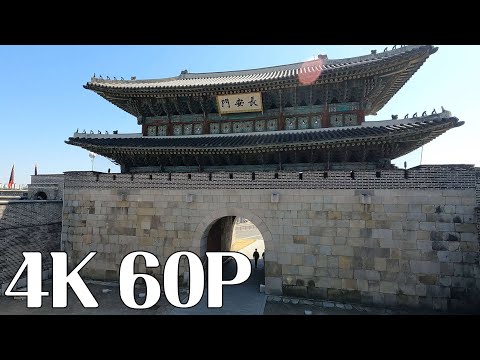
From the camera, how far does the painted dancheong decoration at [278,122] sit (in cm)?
956

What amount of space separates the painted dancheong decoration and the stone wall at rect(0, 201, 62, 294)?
3.33 m

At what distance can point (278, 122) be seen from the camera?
11.6 metres

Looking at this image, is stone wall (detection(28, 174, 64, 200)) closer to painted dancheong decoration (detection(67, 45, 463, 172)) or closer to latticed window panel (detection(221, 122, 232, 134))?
painted dancheong decoration (detection(67, 45, 463, 172))

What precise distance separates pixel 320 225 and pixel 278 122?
4.83m

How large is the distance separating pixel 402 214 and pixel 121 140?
12191 mm

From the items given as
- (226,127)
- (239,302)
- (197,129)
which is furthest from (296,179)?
(197,129)

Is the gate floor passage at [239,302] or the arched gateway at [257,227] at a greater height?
the arched gateway at [257,227]

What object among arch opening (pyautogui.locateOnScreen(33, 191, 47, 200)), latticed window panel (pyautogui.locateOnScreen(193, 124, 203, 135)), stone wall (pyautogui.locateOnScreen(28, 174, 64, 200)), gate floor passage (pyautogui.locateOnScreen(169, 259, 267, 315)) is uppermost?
latticed window panel (pyautogui.locateOnScreen(193, 124, 203, 135))

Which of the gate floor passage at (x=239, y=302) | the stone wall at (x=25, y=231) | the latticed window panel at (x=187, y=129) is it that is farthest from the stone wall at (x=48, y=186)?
the gate floor passage at (x=239, y=302)

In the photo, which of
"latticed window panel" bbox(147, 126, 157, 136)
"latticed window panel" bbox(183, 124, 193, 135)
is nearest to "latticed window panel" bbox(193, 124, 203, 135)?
"latticed window panel" bbox(183, 124, 193, 135)

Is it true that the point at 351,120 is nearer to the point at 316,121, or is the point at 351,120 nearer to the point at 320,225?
the point at 316,121

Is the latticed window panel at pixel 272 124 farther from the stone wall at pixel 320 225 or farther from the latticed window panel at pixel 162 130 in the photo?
the latticed window panel at pixel 162 130

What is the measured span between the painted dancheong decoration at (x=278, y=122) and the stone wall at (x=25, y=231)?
3.33 m

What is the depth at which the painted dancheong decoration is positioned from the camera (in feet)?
31.4
